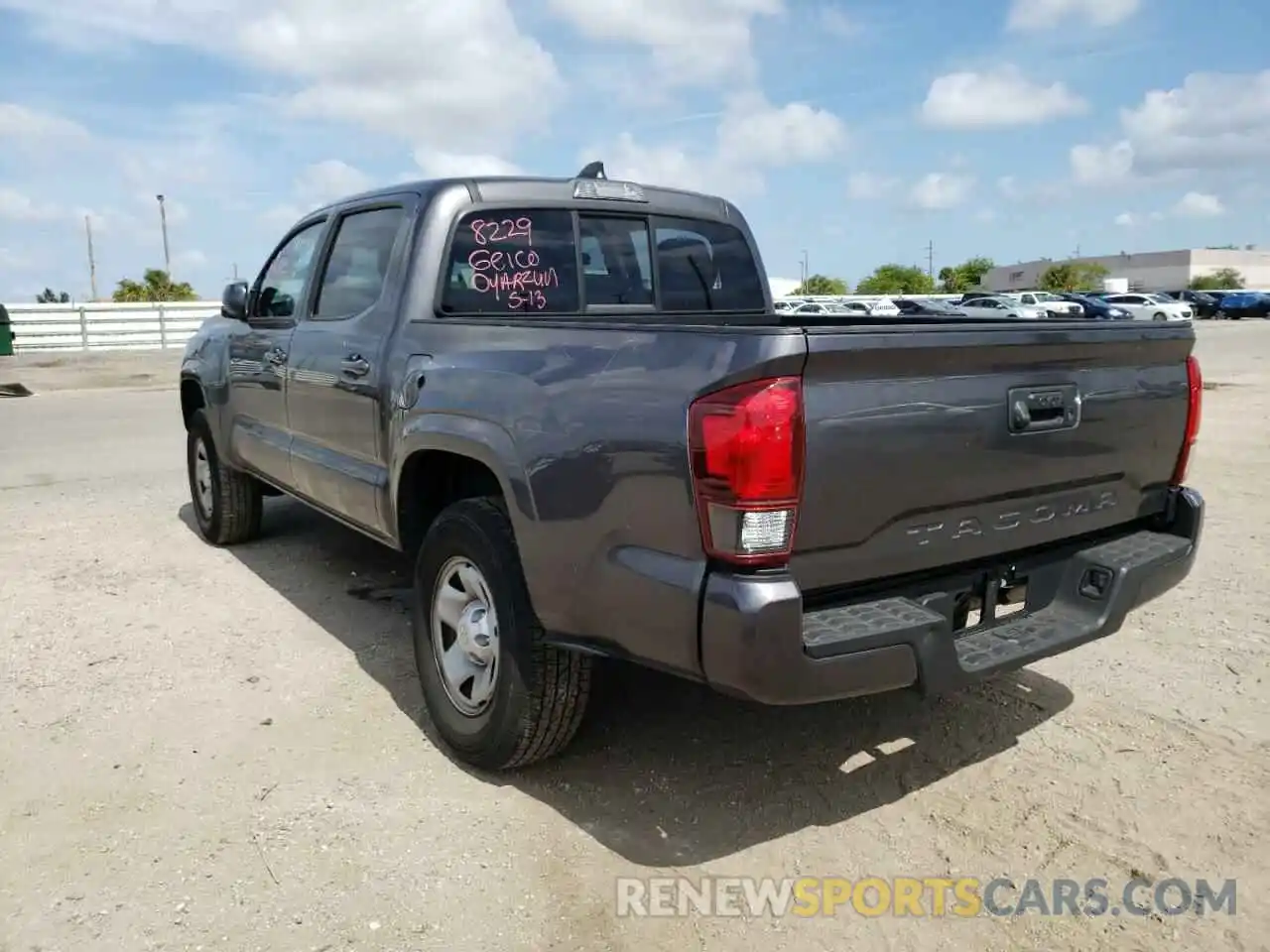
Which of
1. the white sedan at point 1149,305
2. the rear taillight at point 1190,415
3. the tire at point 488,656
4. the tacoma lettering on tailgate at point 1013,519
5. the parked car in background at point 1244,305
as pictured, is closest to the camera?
the tacoma lettering on tailgate at point 1013,519

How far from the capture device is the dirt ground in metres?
2.71

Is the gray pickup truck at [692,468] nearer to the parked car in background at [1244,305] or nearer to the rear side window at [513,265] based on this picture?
the rear side window at [513,265]

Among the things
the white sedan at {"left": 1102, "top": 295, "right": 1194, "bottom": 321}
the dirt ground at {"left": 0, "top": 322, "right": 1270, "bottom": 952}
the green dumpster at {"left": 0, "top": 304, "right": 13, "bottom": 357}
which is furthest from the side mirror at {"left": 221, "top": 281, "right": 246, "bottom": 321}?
the white sedan at {"left": 1102, "top": 295, "right": 1194, "bottom": 321}

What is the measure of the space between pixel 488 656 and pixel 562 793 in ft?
1.63

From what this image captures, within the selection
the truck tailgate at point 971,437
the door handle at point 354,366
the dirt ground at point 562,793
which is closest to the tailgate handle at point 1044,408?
the truck tailgate at point 971,437

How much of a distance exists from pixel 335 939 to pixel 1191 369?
3231 mm

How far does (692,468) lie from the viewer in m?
2.58

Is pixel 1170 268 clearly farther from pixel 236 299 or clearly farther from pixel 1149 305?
pixel 236 299

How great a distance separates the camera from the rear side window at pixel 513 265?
4098 millimetres

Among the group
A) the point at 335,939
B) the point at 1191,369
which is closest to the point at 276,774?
the point at 335,939

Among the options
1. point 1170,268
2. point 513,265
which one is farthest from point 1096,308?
point 1170,268

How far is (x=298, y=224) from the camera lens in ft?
17.6

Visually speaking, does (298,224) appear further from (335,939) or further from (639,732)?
(335,939)

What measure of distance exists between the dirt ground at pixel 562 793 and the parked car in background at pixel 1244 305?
5267cm
